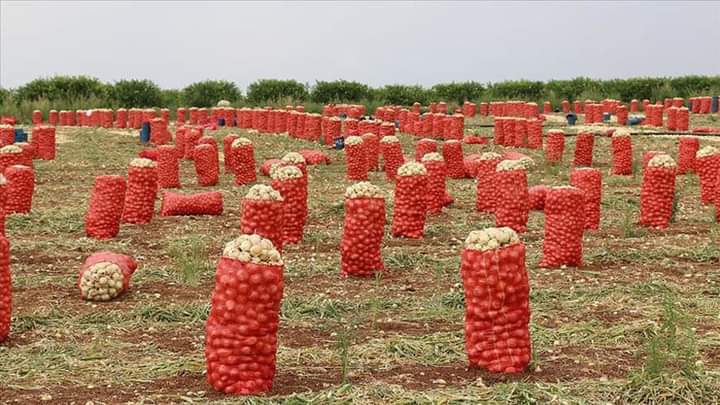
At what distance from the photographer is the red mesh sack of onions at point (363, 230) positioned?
414 inches

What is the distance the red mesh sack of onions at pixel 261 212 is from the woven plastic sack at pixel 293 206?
4.25 ft

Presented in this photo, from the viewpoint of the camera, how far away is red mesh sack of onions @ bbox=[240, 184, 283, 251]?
425 inches

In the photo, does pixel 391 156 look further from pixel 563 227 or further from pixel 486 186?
pixel 563 227

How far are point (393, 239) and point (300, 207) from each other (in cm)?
128

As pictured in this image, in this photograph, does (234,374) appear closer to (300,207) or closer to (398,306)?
(398,306)

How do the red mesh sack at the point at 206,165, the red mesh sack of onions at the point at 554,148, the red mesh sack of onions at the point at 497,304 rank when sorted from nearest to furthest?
the red mesh sack of onions at the point at 497,304, the red mesh sack at the point at 206,165, the red mesh sack of onions at the point at 554,148

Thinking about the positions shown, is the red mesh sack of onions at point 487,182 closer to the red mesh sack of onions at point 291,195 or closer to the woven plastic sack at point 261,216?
the red mesh sack of onions at point 291,195

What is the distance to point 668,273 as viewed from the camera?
11.0m

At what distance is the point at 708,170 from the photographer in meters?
15.5

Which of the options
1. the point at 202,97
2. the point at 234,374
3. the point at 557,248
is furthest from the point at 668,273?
the point at 202,97

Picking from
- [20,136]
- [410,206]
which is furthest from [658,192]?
[20,136]

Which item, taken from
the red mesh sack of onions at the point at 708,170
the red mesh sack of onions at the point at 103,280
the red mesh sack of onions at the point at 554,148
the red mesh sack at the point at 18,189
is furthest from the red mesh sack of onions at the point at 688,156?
the red mesh sack of onions at the point at 103,280

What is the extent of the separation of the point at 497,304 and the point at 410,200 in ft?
18.4

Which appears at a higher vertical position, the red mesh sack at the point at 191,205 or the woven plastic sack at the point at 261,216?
the woven plastic sack at the point at 261,216
